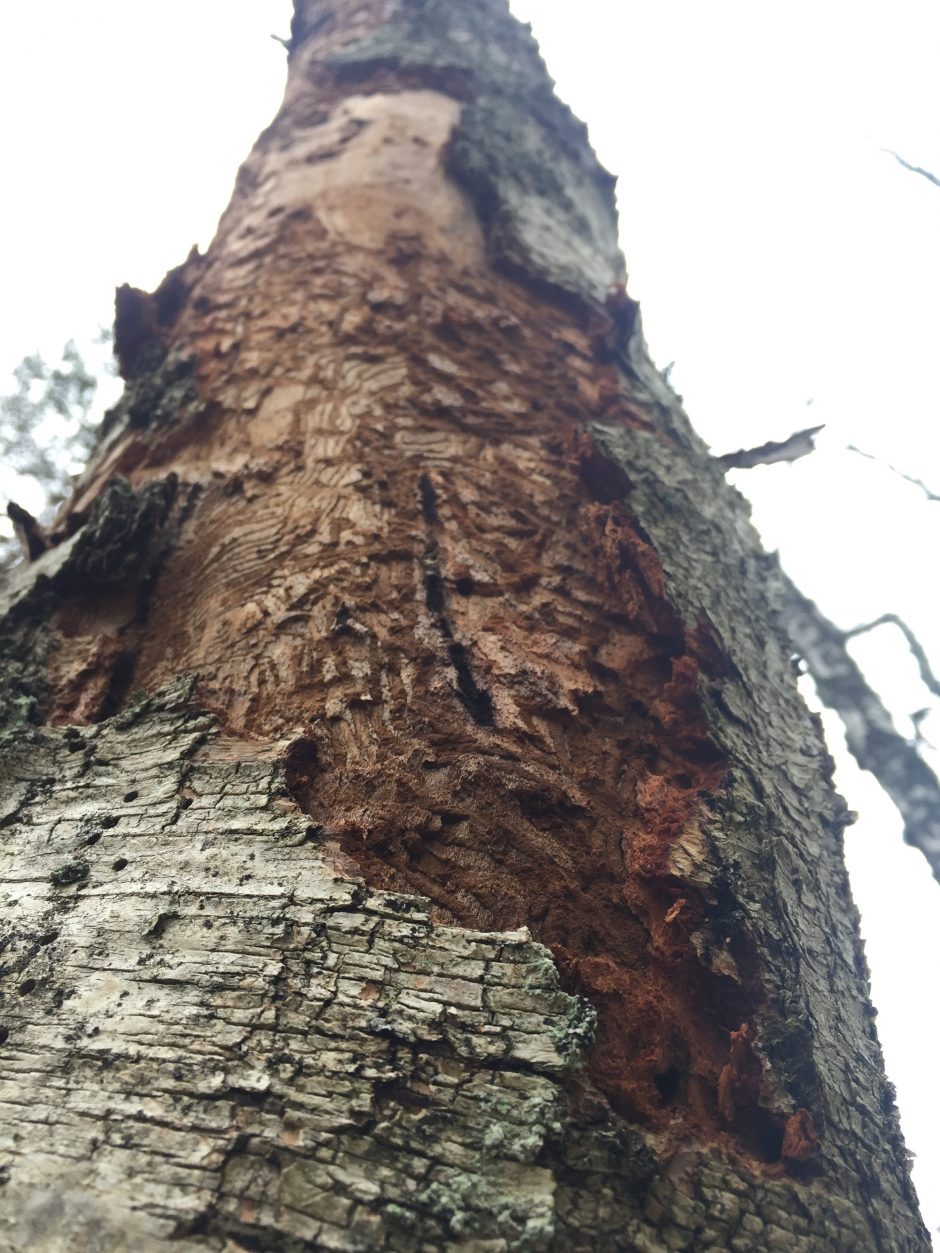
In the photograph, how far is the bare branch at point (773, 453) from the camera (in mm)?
3910

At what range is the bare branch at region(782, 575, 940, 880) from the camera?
6.61 meters

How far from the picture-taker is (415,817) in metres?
1.66

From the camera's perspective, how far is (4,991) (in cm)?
140

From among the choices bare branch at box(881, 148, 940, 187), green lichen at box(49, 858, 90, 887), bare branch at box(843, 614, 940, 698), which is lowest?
green lichen at box(49, 858, 90, 887)

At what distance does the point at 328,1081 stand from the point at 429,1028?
158 millimetres

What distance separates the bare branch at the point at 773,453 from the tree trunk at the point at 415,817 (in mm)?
772

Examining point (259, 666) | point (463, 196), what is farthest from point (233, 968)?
point (463, 196)

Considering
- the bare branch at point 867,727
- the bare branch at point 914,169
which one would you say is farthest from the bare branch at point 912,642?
the bare branch at point 914,169

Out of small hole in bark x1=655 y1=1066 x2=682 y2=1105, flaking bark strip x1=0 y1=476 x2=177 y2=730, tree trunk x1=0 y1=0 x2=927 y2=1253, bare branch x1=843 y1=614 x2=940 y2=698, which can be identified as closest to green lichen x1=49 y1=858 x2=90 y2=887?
tree trunk x1=0 y1=0 x2=927 y2=1253

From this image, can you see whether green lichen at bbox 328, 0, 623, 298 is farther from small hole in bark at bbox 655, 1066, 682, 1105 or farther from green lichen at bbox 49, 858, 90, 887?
small hole in bark at bbox 655, 1066, 682, 1105

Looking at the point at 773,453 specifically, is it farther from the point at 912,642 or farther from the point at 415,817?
the point at 912,642

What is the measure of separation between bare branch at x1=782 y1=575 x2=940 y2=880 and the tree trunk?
426 cm

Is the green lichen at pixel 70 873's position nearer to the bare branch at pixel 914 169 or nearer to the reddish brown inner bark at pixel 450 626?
the reddish brown inner bark at pixel 450 626

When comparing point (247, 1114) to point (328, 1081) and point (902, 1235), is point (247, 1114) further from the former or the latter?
point (902, 1235)
